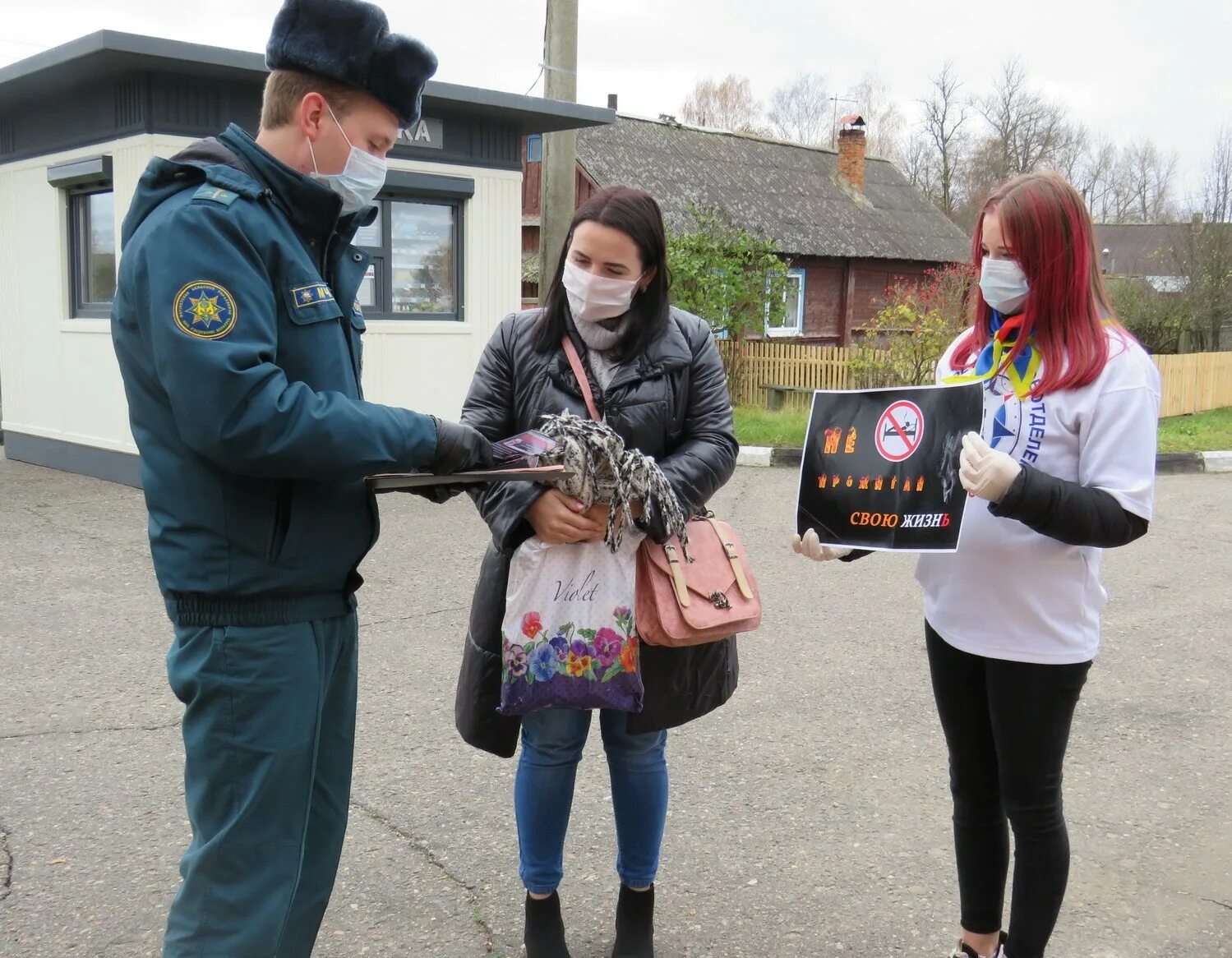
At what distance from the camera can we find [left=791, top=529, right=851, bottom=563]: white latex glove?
273 centimetres

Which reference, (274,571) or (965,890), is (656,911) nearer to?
(965,890)

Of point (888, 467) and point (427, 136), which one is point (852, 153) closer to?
point (427, 136)

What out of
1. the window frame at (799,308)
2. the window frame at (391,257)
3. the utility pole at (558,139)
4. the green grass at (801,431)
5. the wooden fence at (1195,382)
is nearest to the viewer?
the utility pole at (558,139)

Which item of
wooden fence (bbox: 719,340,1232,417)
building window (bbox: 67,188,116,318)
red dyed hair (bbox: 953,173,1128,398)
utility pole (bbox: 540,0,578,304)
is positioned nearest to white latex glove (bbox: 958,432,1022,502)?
red dyed hair (bbox: 953,173,1128,398)

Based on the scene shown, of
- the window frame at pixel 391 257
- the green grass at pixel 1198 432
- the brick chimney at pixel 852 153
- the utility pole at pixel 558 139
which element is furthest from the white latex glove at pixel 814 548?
the brick chimney at pixel 852 153

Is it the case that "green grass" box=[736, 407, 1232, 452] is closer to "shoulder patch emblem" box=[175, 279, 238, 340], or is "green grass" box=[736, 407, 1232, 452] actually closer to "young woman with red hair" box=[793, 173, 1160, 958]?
"young woman with red hair" box=[793, 173, 1160, 958]

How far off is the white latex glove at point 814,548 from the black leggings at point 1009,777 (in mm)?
313

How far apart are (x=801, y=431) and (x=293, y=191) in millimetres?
11891

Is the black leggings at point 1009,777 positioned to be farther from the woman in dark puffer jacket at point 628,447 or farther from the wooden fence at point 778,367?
the wooden fence at point 778,367

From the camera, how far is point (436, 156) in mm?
10648

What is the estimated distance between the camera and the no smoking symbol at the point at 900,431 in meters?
2.56

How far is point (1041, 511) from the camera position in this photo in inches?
92.4

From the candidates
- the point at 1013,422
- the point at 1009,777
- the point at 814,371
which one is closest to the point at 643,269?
the point at 1013,422

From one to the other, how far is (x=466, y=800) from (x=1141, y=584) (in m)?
4.95
